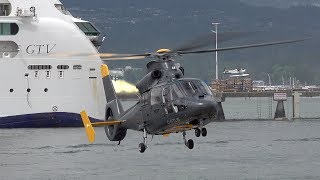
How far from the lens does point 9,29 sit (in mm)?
108188

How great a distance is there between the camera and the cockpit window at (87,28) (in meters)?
113

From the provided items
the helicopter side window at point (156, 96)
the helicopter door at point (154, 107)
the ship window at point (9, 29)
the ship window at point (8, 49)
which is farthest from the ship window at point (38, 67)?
the helicopter side window at point (156, 96)

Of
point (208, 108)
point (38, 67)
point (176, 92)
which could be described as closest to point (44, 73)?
point (38, 67)

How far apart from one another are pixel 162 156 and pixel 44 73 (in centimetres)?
1902

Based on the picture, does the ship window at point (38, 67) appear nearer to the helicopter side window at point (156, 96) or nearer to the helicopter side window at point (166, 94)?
the helicopter side window at point (156, 96)

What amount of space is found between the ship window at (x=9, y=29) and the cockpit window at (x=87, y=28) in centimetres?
Result: 750

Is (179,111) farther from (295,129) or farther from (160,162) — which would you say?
(295,129)

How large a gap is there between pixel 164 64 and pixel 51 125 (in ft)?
156

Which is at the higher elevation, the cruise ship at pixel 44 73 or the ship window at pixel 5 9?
the ship window at pixel 5 9

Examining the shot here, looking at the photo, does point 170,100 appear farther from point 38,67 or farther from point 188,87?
point 38,67

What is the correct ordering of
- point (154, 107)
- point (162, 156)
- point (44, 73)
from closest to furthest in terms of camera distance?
point (154, 107) → point (162, 156) → point (44, 73)

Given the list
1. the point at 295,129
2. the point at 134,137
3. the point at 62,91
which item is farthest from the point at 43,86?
the point at 295,129

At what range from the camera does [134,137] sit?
122 meters

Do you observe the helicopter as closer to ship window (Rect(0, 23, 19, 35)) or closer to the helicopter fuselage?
the helicopter fuselage
